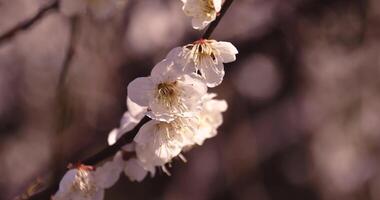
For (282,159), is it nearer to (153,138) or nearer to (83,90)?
(83,90)

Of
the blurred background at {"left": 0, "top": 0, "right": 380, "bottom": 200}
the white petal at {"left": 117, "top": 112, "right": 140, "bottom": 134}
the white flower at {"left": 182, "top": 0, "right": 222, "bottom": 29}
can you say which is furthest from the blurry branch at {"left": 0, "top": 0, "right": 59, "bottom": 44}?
the blurred background at {"left": 0, "top": 0, "right": 380, "bottom": 200}

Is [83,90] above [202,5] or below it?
below

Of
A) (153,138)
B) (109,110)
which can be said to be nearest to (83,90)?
(109,110)

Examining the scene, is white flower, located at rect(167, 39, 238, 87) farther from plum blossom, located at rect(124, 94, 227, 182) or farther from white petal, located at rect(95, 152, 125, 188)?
white petal, located at rect(95, 152, 125, 188)

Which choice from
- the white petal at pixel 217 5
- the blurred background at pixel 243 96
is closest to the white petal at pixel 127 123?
the white petal at pixel 217 5

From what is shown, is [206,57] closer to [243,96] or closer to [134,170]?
[134,170]

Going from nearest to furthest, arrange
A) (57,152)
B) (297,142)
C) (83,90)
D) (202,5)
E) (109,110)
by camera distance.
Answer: (202,5), (57,152), (83,90), (109,110), (297,142)

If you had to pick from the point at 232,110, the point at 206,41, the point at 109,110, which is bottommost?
the point at 232,110
